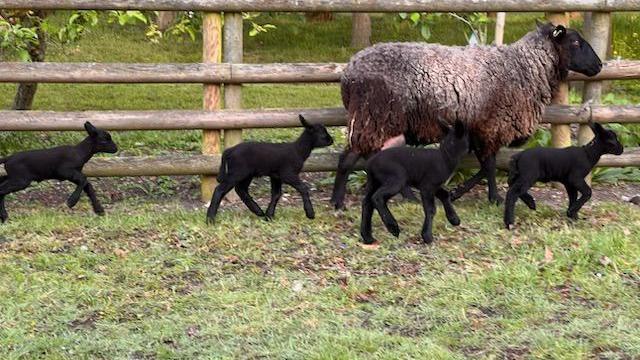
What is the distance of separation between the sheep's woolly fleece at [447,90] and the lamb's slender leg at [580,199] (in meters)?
1.03

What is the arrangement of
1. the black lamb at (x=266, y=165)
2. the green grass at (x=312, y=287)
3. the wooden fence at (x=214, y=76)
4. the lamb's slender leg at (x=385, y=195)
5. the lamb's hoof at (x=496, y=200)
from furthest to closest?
the lamb's hoof at (x=496, y=200), the wooden fence at (x=214, y=76), the black lamb at (x=266, y=165), the lamb's slender leg at (x=385, y=195), the green grass at (x=312, y=287)

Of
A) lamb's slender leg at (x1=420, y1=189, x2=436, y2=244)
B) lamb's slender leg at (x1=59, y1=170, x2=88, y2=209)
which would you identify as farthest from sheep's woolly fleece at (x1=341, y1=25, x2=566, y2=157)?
lamb's slender leg at (x1=59, y1=170, x2=88, y2=209)

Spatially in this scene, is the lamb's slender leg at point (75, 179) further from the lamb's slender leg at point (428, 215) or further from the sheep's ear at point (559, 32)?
the sheep's ear at point (559, 32)

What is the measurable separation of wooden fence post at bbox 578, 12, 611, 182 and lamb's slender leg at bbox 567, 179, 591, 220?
152 centimetres

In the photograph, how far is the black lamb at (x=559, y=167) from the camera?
7902 millimetres

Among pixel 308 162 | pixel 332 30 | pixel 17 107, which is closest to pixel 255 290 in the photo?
pixel 308 162

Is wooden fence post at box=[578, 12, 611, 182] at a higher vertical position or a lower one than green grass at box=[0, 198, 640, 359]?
higher

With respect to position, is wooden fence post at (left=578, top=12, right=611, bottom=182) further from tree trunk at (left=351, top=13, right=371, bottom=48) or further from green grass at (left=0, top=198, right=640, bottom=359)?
A: tree trunk at (left=351, top=13, right=371, bottom=48)

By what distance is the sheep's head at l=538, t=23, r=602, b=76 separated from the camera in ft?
29.1

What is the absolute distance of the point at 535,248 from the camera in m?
7.10

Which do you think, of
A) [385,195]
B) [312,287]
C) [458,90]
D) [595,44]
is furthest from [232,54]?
[595,44]

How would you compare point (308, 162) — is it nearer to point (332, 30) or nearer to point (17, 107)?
point (17, 107)

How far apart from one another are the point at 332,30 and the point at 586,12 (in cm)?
1274

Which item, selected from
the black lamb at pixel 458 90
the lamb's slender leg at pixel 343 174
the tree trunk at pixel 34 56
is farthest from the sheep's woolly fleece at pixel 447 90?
the tree trunk at pixel 34 56
